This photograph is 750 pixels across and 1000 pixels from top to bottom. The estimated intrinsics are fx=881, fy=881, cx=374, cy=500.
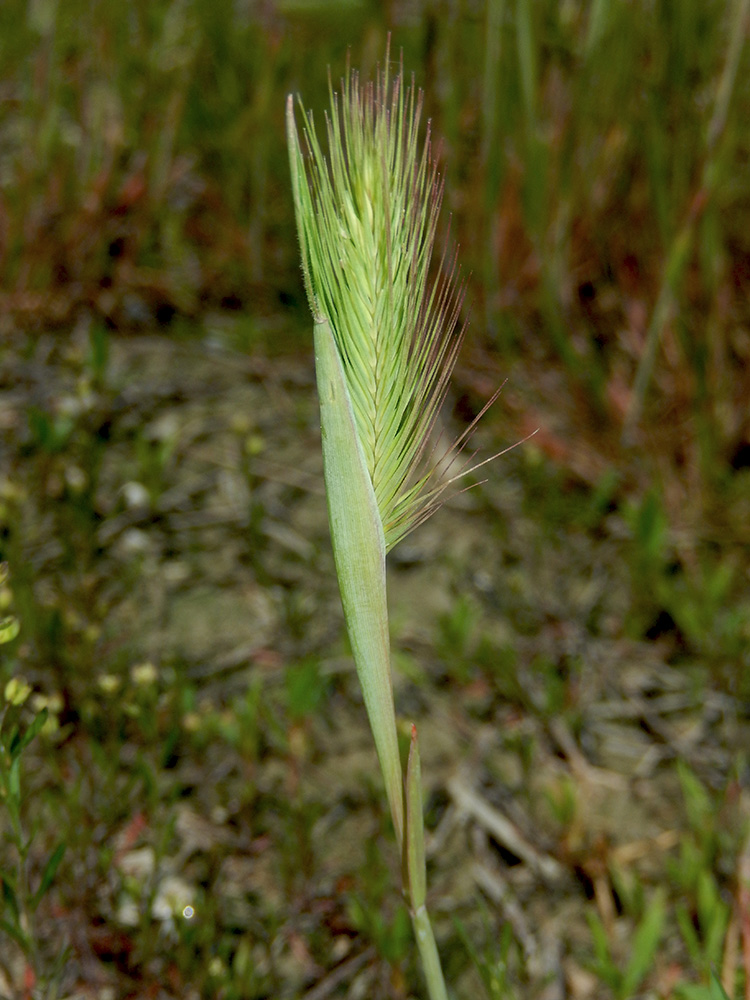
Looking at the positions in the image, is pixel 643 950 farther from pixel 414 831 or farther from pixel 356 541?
pixel 356 541

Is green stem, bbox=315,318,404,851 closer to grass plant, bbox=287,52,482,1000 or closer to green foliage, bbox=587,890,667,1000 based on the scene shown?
grass plant, bbox=287,52,482,1000

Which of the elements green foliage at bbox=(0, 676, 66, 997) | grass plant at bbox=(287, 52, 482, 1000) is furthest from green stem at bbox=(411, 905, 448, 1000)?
green foliage at bbox=(0, 676, 66, 997)

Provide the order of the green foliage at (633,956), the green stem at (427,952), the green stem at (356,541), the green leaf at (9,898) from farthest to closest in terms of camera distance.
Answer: the green foliage at (633,956) → the green leaf at (9,898) → the green stem at (427,952) → the green stem at (356,541)

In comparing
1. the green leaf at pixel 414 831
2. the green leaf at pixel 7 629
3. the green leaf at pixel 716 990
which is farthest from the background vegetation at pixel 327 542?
the green leaf at pixel 414 831

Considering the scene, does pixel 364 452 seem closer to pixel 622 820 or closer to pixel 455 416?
pixel 622 820

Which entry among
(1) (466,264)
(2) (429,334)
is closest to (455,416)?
(1) (466,264)

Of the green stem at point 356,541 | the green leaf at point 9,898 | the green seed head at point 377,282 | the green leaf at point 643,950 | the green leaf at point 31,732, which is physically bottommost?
the green leaf at point 643,950

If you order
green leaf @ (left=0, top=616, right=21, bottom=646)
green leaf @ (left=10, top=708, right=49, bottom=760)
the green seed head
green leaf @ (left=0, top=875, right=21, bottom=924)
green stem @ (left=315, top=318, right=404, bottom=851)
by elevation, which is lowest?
green leaf @ (left=0, top=875, right=21, bottom=924)

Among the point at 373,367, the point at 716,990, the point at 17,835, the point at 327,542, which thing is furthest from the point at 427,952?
the point at 327,542

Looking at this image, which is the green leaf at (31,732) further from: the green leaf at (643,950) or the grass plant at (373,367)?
the green leaf at (643,950)
